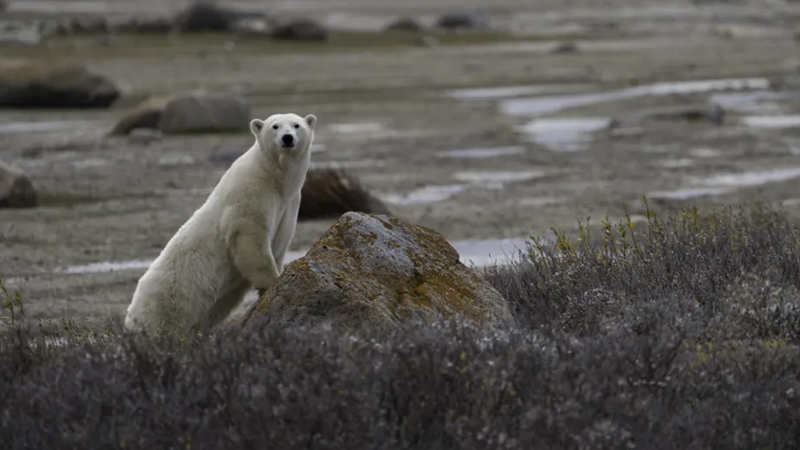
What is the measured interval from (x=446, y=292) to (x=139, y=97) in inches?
886

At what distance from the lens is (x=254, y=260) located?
831cm

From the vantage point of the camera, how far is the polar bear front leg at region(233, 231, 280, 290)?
27.2ft

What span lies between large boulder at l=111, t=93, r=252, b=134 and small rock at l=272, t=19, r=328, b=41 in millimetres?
20969

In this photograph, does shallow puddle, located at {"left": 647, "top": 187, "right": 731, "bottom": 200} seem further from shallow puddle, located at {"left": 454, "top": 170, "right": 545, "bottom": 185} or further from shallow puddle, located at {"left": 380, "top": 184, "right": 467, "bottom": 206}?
shallow puddle, located at {"left": 380, "top": 184, "right": 467, "bottom": 206}

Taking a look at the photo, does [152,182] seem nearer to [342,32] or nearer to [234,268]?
[234,268]

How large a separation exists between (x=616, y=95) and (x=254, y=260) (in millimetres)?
21425

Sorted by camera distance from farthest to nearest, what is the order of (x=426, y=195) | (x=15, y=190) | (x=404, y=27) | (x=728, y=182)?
1. (x=404, y=27)
2. (x=728, y=182)
3. (x=426, y=195)
4. (x=15, y=190)

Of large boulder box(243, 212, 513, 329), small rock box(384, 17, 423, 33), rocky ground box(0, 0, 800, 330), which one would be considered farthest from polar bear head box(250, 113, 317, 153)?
small rock box(384, 17, 423, 33)

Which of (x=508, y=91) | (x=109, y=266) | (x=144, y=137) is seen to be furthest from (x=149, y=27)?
(x=109, y=266)

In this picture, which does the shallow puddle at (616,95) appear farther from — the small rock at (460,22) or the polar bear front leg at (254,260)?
the small rock at (460,22)

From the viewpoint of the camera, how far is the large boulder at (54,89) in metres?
27.1

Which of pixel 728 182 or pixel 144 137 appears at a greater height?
pixel 728 182

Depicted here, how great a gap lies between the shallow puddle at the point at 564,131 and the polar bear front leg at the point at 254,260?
43.7 feet

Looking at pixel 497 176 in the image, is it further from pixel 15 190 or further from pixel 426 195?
pixel 15 190
